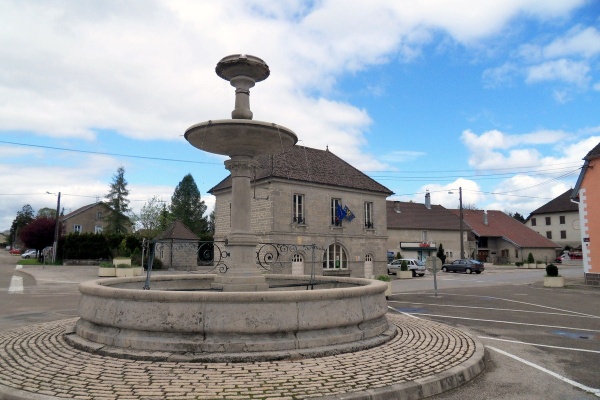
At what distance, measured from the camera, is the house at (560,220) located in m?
66.2

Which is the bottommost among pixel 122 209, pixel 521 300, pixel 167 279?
pixel 521 300

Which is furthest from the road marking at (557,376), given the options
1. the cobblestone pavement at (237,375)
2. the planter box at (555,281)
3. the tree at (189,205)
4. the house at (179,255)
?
the tree at (189,205)

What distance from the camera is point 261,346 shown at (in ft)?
19.5

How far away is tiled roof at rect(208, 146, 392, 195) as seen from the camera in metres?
27.1

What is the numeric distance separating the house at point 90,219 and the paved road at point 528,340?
6089 cm

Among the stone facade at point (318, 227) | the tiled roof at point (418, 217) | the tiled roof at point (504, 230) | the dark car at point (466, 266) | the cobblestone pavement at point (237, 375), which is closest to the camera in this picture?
the cobblestone pavement at point (237, 375)

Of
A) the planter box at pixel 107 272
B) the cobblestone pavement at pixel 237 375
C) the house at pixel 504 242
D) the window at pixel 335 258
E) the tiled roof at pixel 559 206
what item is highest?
the tiled roof at pixel 559 206

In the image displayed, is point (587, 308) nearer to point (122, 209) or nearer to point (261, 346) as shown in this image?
point (261, 346)

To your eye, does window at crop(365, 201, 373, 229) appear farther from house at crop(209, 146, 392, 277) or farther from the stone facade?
the stone facade

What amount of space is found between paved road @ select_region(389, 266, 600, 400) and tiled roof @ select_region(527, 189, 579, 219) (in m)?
A: 58.2

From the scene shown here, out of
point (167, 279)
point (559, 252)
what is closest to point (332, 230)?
point (167, 279)

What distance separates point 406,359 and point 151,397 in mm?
3495

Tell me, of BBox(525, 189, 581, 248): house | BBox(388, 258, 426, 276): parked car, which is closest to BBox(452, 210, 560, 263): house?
BBox(525, 189, 581, 248): house

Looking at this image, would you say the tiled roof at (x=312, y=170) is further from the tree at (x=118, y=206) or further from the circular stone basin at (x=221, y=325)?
the tree at (x=118, y=206)
